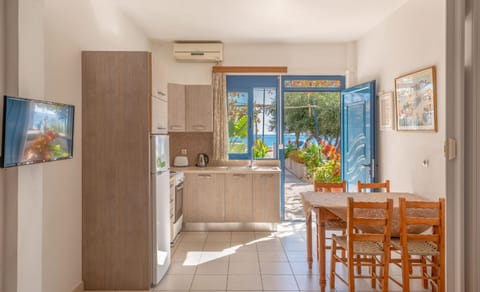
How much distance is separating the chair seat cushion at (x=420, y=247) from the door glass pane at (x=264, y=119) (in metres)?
3.02

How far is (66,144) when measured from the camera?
8.38ft

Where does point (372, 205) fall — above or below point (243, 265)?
above

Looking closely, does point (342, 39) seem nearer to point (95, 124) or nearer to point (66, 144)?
point (95, 124)

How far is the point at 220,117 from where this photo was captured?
5.83m

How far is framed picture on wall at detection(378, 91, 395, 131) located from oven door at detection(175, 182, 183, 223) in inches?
112

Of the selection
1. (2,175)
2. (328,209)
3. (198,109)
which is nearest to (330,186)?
(328,209)

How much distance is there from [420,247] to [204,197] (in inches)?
122

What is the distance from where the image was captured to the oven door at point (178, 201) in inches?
194

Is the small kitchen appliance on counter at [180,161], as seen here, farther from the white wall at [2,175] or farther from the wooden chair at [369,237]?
the white wall at [2,175]

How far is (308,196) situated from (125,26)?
9.86ft

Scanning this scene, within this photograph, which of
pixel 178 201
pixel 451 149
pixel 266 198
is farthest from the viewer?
pixel 266 198

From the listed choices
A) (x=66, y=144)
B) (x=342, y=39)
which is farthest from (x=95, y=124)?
(x=342, y=39)

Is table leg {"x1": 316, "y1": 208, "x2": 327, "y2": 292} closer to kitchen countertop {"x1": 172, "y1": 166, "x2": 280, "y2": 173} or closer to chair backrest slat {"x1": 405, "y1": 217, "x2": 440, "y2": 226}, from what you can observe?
chair backrest slat {"x1": 405, "y1": 217, "x2": 440, "y2": 226}

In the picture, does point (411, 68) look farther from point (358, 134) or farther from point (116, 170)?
point (116, 170)
